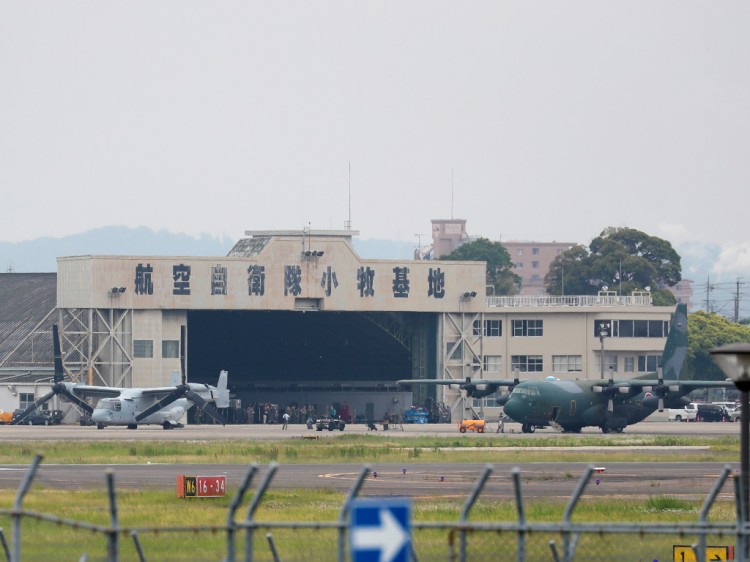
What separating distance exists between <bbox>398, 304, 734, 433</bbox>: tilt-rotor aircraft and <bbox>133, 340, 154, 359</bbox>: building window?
22395mm

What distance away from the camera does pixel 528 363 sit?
4144 inches

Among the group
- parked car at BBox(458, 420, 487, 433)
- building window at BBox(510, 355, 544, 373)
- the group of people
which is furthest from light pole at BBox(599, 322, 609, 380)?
the group of people

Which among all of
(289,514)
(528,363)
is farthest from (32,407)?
(289,514)

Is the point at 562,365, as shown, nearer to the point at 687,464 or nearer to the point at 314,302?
the point at 314,302

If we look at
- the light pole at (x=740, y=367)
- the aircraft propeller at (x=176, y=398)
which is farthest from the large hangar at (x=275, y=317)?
the light pole at (x=740, y=367)

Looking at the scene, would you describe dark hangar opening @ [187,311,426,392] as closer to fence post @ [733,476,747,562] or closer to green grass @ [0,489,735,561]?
green grass @ [0,489,735,561]

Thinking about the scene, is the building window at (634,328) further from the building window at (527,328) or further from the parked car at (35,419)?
the parked car at (35,419)

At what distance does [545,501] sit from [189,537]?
9.56 metres

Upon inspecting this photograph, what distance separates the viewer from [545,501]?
3375 cm

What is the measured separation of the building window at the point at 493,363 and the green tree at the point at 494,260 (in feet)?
250

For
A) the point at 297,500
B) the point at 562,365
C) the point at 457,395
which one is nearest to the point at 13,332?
the point at 457,395

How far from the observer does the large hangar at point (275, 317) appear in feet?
296

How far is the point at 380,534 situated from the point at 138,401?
230ft

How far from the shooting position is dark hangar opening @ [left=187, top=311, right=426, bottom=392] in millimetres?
100562
